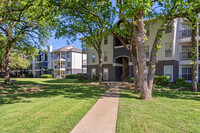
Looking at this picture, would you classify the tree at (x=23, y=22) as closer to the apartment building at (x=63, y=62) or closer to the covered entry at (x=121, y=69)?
the covered entry at (x=121, y=69)

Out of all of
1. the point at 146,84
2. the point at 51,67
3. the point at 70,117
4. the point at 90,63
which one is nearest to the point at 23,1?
the point at 70,117

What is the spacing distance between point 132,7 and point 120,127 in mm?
6358

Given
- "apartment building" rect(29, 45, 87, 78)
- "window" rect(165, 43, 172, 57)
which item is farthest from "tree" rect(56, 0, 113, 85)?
"apartment building" rect(29, 45, 87, 78)

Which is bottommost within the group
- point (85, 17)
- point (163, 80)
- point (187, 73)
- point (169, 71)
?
point (163, 80)

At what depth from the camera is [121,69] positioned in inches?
877

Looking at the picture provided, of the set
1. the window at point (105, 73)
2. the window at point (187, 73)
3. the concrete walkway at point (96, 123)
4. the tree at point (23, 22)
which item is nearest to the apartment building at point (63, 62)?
the window at point (105, 73)

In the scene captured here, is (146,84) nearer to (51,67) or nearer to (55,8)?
(55,8)

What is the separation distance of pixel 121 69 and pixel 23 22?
51.0ft

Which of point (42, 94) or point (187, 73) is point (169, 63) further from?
point (42, 94)

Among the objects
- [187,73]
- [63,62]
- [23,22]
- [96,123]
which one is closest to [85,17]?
[23,22]

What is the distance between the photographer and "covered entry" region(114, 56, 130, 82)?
21.2 meters

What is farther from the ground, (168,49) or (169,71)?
(168,49)

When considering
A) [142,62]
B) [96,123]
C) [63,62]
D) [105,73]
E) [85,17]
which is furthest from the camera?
[63,62]

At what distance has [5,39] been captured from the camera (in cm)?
1518
